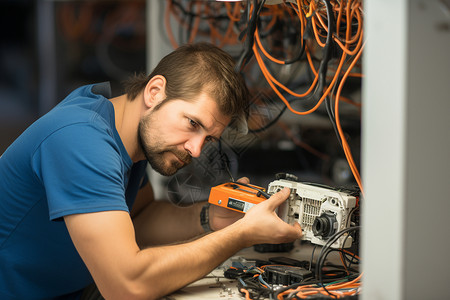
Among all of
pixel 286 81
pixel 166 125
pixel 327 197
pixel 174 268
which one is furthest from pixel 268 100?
pixel 174 268

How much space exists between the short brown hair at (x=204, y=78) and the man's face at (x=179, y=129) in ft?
0.08

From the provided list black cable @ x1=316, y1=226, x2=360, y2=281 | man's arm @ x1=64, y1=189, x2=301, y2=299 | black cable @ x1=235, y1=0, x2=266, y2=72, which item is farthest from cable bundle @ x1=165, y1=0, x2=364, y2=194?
man's arm @ x1=64, y1=189, x2=301, y2=299

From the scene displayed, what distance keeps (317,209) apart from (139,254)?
438mm

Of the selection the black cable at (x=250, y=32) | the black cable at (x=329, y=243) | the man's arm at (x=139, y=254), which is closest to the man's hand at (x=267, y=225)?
the man's arm at (x=139, y=254)

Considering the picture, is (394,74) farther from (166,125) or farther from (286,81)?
(286,81)

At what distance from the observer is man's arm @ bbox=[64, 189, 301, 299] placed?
942mm

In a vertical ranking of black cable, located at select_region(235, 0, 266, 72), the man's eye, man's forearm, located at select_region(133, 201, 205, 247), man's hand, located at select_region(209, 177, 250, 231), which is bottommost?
man's forearm, located at select_region(133, 201, 205, 247)

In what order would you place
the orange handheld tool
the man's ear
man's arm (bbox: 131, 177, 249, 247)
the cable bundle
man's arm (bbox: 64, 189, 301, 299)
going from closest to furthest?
1. man's arm (bbox: 64, 189, 301, 299)
2. the cable bundle
3. the orange handheld tool
4. the man's ear
5. man's arm (bbox: 131, 177, 249, 247)

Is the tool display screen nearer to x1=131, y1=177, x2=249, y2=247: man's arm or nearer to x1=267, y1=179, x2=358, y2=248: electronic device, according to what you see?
x1=267, y1=179, x2=358, y2=248: electronic device

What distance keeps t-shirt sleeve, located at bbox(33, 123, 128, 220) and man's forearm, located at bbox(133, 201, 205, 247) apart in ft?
1.75

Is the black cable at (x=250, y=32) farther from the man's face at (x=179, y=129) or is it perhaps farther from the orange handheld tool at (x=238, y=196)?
the orange handheld tool at (x=238, y=196)

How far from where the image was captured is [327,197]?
1105 mm

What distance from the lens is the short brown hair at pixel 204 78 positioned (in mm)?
1255

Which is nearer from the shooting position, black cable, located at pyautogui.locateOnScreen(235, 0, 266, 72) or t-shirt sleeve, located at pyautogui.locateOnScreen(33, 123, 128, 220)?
t-shirt sleeve, located at pyautogui.locateOnScreen(33, 123, 128, 220)
